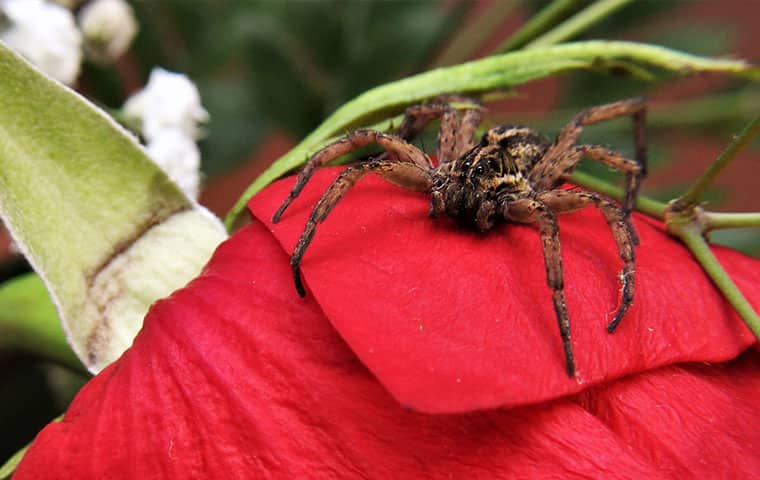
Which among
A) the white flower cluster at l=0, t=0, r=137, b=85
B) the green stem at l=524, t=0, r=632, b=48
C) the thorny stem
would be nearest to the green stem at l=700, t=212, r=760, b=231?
the thorny stem

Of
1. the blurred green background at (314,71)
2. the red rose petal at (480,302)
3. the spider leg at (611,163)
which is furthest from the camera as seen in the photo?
the blurred green background at (314,71)

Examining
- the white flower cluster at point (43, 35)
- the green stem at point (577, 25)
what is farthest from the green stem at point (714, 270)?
the white flower cluster at point (43, 35)

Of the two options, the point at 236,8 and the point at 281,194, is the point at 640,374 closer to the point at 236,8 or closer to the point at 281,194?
the point at 281,194

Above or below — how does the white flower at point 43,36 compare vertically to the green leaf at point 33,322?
above

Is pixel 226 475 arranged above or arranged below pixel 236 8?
below

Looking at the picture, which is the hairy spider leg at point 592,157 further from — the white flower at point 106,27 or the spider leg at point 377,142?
the white flower at point 106,27

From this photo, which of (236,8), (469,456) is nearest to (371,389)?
(469,456)
